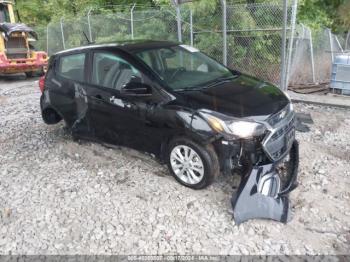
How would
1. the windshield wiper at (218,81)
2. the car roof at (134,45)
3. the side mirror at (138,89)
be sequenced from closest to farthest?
the side mirror at (138,89)
the windshield wiper at (218,81)
the car roof at (134,45)

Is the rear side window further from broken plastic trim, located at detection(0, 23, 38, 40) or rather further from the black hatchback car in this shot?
broken plastic trim, located at detection(0, 23, 38, 40)

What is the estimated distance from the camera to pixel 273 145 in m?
3.39

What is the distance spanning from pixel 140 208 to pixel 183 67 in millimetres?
1984

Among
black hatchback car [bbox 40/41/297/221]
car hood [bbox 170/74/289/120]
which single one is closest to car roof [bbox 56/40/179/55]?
black hatchback car [bbox 40/41/297/221]

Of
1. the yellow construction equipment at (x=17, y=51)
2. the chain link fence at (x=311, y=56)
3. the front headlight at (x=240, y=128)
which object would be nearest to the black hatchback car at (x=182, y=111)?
the front headlight at (x=240, y=128)

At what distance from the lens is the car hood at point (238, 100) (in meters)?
3.41

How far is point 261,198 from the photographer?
3197mm

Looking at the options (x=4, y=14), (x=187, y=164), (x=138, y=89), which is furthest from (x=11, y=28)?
(x=187, y=164)

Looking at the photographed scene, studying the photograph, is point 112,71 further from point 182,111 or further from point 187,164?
point 187,164

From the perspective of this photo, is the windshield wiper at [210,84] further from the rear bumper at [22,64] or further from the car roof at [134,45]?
the rear bumper at [22,64]

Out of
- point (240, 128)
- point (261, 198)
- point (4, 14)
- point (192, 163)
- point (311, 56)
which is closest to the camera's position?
point (261, 198)

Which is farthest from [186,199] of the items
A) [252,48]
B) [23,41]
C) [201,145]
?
[23,41]

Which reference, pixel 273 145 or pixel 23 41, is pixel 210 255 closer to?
pixel 273 145

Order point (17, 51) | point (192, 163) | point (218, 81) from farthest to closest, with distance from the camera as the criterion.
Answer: point (17, 51) < point (218, 81) < point (192, 163)
